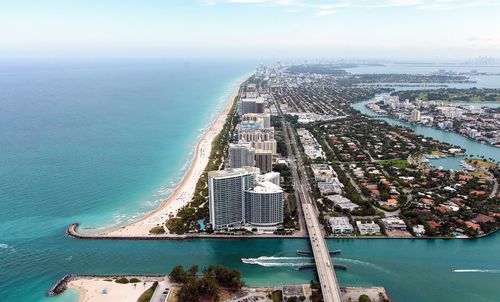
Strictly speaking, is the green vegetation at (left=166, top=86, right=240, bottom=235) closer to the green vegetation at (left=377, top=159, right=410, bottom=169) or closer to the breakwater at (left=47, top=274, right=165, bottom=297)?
the breakwater at (left=47, top=274, right=165, bottom=297)

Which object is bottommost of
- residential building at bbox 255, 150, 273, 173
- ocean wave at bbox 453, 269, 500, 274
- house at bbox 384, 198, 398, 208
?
ocean wave at bbox 453, 269, 500, 274

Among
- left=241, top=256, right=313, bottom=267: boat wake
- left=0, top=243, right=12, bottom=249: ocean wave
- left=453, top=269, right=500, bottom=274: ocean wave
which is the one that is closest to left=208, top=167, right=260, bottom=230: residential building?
left=241, top=256, right=313, bottom=267: boat wake

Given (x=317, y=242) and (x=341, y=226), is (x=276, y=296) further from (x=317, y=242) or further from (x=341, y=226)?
(x=341, y=226)

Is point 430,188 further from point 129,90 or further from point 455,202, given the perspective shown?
point 129,90

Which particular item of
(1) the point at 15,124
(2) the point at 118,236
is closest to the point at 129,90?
(1) the point at 15,124

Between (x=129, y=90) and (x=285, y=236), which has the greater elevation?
(x=129, y=90)

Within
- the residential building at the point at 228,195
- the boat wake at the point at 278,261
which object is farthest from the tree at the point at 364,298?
the residential building at the point at 228,195

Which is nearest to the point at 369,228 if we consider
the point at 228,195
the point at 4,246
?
the point at 228,195
